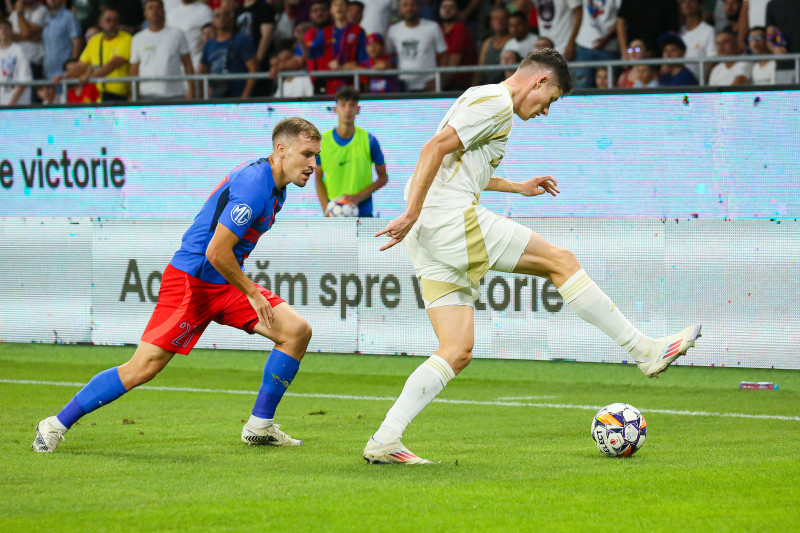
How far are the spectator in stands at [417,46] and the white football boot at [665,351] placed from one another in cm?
808

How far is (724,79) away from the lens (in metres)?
12.3

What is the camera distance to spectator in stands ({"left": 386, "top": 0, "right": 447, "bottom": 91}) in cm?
1368

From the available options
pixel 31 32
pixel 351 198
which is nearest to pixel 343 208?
pixel 351 198

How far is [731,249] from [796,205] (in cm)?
108

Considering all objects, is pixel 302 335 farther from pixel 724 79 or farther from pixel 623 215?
pixel 724 79

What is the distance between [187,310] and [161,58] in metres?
8.80

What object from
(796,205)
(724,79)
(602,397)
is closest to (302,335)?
(602,397)

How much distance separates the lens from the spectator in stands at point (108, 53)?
15023 mm

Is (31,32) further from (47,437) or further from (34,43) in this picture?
(47,437)

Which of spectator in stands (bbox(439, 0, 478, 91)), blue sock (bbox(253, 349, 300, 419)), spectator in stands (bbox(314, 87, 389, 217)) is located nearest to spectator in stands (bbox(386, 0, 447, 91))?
spectator in stands (bbox(439, 0, 478, 91))

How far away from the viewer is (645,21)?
503 inches

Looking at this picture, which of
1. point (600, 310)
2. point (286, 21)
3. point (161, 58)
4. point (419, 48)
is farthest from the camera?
point (286, 21)

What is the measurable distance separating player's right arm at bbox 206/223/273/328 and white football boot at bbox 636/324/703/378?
197 centimetres

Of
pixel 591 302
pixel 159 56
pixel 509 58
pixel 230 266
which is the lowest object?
pixel 591 302
